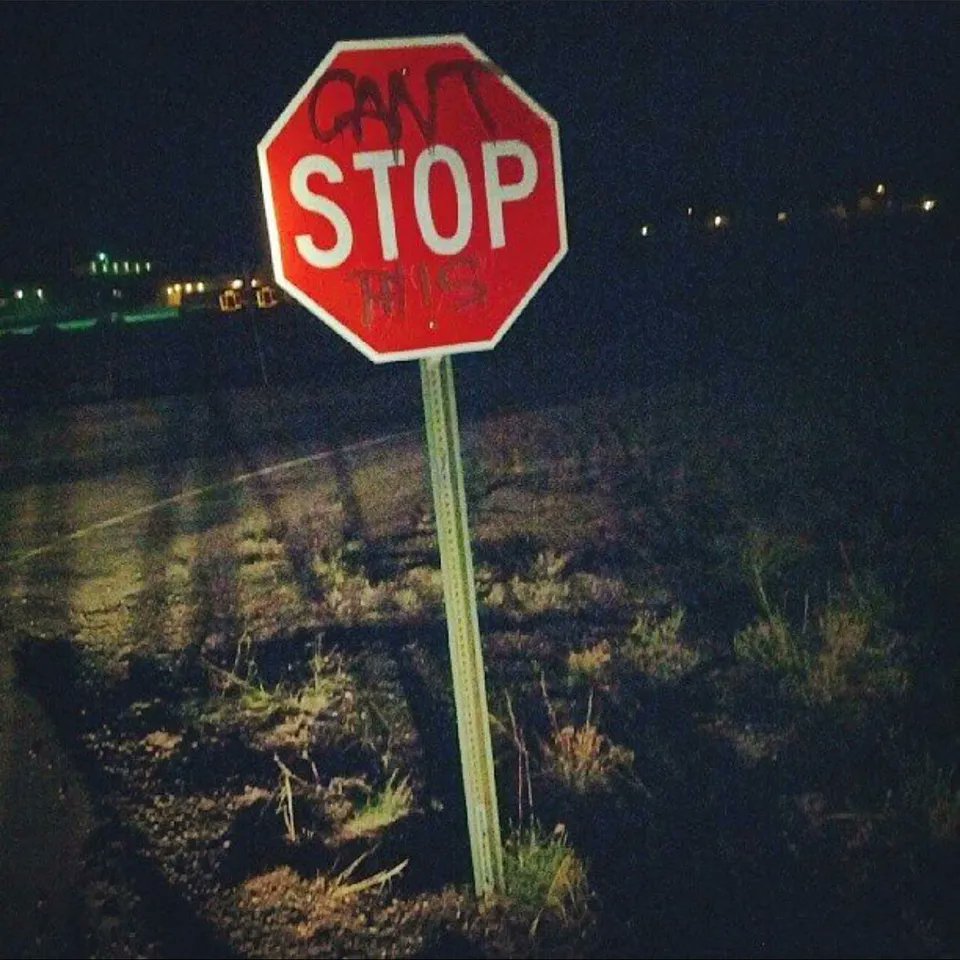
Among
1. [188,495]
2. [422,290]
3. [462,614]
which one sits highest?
[422,290]

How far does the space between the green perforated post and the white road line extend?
5.06m

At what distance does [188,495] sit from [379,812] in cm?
544

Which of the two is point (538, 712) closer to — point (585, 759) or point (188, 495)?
point (585, 759)

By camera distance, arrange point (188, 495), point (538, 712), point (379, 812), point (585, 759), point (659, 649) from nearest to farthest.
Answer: point (379, 812) → point (585, 759) → point (538, 712) → point (659, 649) → point (188, 495)

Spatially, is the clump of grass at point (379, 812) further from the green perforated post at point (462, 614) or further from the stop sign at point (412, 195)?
the stop sign at point (412, 195)

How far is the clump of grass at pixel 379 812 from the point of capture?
366 centimetres

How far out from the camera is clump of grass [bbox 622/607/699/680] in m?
4.69

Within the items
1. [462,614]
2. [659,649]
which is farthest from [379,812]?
[659,649]

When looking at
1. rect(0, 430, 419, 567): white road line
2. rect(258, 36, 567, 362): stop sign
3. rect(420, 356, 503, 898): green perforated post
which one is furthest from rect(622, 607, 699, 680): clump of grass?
rect(0, 430, 419, 567): white road line

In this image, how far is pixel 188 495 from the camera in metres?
8.60

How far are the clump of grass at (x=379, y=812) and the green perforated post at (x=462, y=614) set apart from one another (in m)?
0.64

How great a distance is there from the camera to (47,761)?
13.6ft

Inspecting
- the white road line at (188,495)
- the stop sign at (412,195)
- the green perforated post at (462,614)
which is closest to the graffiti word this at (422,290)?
the stop sign at (412,195)

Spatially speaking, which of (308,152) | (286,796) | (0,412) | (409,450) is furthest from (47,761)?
(0,412)
